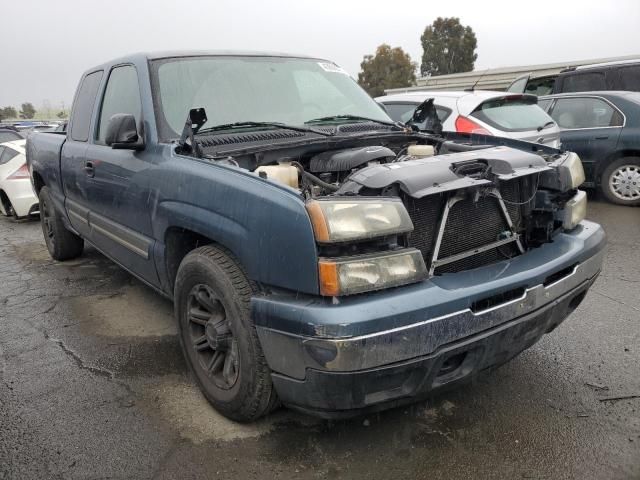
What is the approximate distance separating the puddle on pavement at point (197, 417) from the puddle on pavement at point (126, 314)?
2.87 feet

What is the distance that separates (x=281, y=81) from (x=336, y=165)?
0.97 meters

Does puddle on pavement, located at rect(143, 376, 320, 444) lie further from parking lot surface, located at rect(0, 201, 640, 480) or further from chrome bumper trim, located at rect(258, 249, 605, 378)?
chrome bumper trim, located at rect(258, 249, 605, 378)

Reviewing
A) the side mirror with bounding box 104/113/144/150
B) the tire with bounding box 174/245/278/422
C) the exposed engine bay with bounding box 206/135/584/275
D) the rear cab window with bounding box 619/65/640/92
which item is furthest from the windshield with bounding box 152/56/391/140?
the rear cab window with bounding box 619/65/640/92

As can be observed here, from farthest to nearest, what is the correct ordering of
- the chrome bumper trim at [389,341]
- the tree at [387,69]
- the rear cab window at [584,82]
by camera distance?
1. the tree at [387,69]
2. the rear cab window at [584,82]
3. the chrome bumper trim at [389,341]

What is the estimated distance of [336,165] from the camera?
294 cm

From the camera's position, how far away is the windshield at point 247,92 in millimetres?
3172

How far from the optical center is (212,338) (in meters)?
2.51

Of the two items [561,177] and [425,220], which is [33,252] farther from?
[561,177]

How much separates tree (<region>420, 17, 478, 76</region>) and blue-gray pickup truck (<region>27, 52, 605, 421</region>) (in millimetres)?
45474

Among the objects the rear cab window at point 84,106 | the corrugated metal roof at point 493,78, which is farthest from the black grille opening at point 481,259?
the corrugated metal roof at point 493,78

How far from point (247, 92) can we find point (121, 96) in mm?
974

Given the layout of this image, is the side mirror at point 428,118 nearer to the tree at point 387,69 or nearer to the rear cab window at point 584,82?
the rear cab window at point 584,82

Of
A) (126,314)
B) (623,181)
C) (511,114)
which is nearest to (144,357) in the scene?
(126,314)

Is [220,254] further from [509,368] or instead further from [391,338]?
[509,368]
